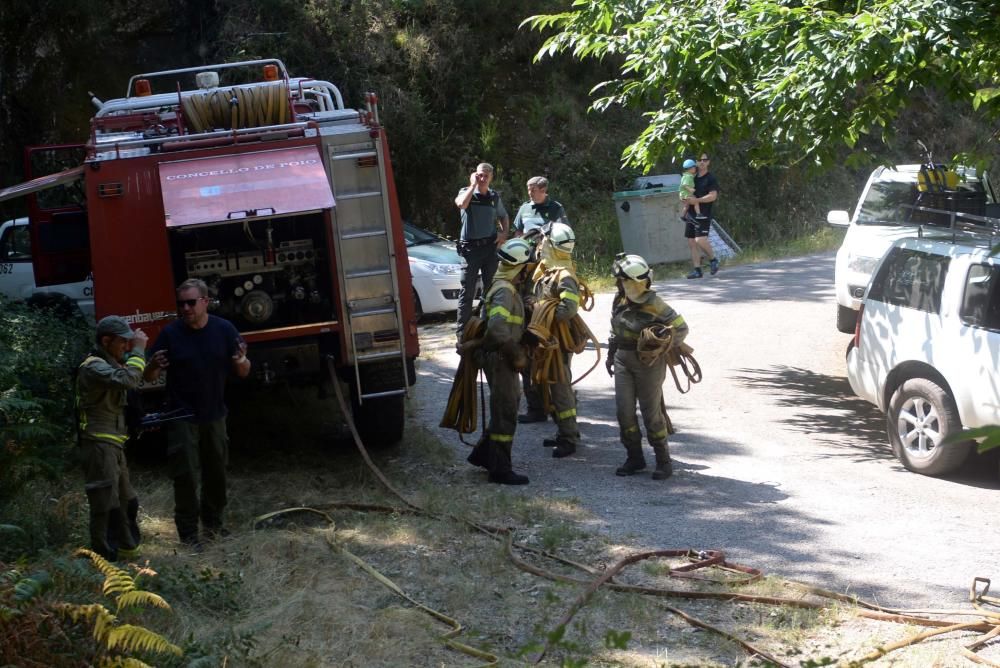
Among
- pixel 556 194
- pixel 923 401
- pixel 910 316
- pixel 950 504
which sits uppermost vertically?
pixel 556 194

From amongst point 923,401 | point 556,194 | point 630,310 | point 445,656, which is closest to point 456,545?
point 445,656

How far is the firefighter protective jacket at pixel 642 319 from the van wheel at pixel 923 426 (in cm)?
190

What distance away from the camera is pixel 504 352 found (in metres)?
7.88

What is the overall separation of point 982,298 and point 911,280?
0.74 meters

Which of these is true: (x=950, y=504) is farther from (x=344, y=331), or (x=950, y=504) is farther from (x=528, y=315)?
(x=344, y=331)

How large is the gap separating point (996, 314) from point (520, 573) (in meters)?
3.95

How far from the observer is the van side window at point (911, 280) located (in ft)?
27.5

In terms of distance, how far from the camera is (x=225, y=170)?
770 centimetres

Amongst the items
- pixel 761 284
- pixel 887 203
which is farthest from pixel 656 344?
pixel 761 284

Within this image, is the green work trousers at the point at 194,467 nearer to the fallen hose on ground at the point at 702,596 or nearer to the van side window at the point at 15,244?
the fallen hose on ground at the point at 702,596

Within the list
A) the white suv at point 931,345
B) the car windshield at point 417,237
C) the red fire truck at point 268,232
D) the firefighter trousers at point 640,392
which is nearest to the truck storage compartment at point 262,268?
the red fire truck at point 268,232

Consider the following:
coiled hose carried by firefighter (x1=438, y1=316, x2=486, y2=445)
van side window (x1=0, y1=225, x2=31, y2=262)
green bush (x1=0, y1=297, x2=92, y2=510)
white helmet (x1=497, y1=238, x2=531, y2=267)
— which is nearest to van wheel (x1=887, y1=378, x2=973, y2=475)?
white helmet (x1=497, y1=238, x2=531, y2=267)

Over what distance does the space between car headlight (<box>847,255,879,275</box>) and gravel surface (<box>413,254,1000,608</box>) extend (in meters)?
0.99

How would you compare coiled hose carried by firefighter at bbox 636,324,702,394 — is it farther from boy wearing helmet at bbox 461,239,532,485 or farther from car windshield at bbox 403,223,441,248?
car windshield at bbox 403,223,441,248
